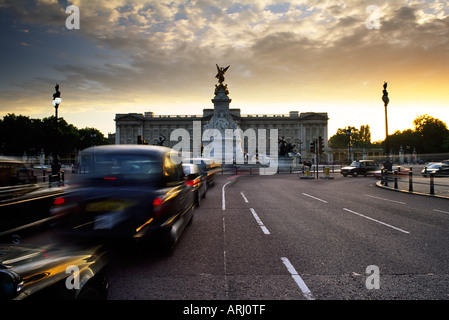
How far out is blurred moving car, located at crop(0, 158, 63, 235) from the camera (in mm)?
7184

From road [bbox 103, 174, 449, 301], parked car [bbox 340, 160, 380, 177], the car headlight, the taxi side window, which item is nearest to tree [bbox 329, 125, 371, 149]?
parked car [bbox 340, 160, 380, 177]

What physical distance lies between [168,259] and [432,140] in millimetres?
131228

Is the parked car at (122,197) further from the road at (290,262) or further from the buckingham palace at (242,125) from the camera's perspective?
the buckingham palace at (242,125)

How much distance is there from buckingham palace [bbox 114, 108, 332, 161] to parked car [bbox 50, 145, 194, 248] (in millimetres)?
119206

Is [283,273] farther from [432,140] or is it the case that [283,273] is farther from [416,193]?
[432,140]

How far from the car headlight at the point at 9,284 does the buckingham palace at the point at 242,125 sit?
12282 centimetres

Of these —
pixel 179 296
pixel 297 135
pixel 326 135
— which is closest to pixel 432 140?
pixel 326 135

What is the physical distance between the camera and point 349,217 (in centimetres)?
920

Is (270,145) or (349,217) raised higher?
(270,145)

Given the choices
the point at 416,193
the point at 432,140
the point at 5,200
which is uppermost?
the point at 432,140

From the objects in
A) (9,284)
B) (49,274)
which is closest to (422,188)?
(49,274)

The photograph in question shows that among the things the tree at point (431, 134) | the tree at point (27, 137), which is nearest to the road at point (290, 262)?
the tree at point (27, 137)

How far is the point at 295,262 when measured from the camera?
198 inches

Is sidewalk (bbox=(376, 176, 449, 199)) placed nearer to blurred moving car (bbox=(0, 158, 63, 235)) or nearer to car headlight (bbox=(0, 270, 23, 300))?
car headlight (bbox=(0, 270, 23, 300))
